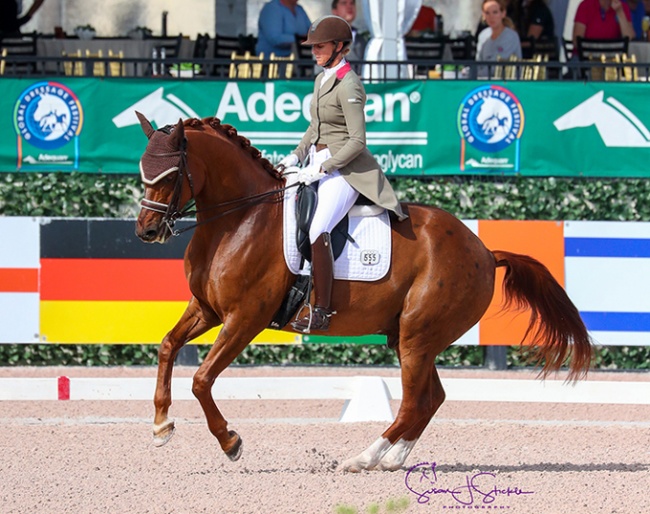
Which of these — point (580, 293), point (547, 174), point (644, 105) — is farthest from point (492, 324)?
point (644, 105)

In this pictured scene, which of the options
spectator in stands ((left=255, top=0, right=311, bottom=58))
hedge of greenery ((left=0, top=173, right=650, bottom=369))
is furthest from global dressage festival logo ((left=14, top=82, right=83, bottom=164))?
spectator in stands ((left=255, top=0, right=311, bottom=58))

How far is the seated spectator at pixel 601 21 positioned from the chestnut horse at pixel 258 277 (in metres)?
7.90

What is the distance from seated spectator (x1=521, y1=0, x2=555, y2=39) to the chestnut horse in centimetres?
849

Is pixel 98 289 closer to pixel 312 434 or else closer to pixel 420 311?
pixel 312 434

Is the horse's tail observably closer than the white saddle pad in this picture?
No

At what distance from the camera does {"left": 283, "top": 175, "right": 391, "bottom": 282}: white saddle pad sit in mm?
6352

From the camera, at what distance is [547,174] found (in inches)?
427

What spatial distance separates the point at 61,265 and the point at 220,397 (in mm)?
2819

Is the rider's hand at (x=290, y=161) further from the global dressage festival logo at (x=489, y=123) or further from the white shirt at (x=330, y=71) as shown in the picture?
the global dressage festival logo at (x=489, y=123)

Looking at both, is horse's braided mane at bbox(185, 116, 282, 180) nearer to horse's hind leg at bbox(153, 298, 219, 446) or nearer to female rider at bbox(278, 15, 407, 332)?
female rider at bbox(278, 15, 407, 332)

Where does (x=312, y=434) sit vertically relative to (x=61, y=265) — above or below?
below

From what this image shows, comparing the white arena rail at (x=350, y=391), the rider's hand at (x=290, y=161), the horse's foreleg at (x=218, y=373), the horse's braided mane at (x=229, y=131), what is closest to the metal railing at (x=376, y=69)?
the white arena rail at (x=350, y=391)

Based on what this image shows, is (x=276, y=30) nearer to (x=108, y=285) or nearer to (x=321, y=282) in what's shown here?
(x=108, y=285)

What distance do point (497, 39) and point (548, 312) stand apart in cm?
639
